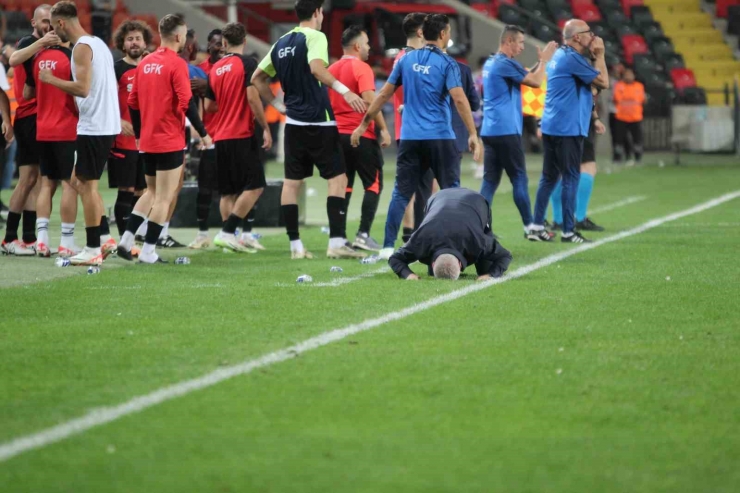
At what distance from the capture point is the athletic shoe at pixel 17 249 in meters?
11.2

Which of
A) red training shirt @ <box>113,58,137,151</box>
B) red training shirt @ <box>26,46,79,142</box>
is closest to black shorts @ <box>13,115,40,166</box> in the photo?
red training shirt @ <box>26,46,79,142</box>

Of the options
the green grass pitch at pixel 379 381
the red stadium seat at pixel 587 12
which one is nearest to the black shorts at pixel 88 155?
the green grass pitch at pixel 379 381

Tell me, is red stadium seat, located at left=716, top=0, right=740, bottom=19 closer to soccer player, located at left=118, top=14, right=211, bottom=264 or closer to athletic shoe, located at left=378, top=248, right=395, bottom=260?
athletic shoe, located at left=378, top=248, right=395, bottom=260

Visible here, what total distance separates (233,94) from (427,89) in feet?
6.69

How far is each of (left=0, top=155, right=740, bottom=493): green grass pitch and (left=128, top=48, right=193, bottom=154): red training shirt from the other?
112 centimetres

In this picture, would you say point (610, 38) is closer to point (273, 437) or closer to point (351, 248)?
point (351, 248)

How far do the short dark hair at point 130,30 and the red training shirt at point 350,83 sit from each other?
5.58ft

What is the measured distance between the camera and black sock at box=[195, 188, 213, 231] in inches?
485

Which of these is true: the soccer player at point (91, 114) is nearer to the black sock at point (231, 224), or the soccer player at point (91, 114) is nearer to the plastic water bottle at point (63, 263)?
the plastic water bottle at point (63, 263)

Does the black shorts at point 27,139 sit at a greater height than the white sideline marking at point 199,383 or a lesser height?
greater

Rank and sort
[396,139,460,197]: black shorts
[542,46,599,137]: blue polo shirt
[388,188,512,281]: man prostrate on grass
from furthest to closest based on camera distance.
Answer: [542,46,599,137]: blue polo shirt → [396,139,460,197]: black shorts → [388,188,512,281]: man prostrate on grass

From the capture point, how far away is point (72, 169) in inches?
421

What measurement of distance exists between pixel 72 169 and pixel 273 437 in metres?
6.45

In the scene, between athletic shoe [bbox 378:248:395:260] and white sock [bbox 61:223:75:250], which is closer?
athletic shoe [bbox 378:248:395:260]
